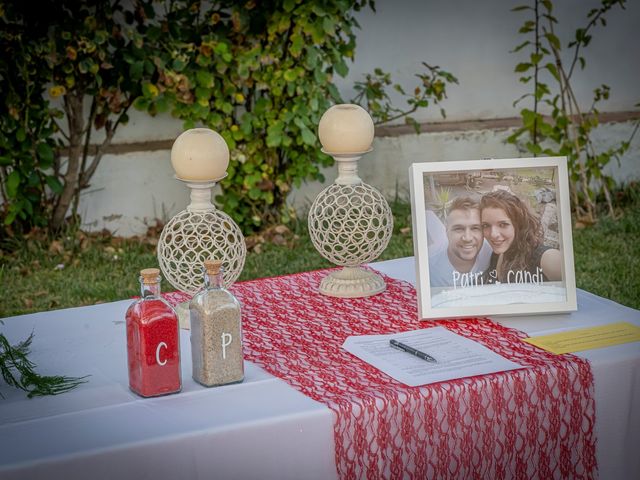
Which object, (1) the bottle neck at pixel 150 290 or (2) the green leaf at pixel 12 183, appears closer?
(1) the bottle neck at pixel 150 290

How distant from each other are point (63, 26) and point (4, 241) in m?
1.08

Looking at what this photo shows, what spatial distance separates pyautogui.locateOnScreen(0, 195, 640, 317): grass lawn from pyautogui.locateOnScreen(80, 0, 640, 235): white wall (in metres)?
0.24

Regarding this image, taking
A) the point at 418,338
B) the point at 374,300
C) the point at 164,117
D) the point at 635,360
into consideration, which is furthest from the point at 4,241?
the point at 635,360

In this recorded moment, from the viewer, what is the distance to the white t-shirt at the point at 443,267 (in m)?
1.95

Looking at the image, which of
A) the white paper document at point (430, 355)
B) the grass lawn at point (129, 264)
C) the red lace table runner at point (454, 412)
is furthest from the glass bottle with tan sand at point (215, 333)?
the grass lawn at point (129, 264)

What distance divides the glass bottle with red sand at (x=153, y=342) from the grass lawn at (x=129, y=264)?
97.1 inches

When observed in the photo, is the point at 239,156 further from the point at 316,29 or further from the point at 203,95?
the point at 316,29

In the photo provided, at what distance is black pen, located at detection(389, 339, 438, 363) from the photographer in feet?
5.64

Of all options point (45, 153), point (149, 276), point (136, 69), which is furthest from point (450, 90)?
point (149, 276)

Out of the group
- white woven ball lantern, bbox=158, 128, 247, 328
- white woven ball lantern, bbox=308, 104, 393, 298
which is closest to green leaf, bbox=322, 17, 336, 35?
white woven ball lantern, bbox=308, 104, 393, 298

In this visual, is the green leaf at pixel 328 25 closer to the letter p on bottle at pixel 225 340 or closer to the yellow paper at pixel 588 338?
the yellow paper at pixel 588 338

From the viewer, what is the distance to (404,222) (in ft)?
16.4

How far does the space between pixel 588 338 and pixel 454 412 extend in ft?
1.23

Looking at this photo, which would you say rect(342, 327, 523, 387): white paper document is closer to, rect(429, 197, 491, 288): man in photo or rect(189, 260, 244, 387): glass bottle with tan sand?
rect(429, 197, 491, 288): man in photo
